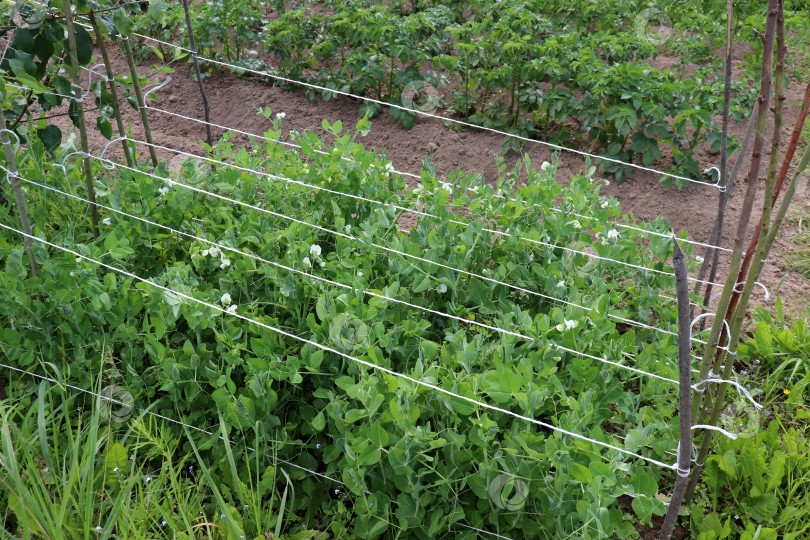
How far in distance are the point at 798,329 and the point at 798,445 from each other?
597 millimetres

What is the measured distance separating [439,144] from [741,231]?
295 centimetres

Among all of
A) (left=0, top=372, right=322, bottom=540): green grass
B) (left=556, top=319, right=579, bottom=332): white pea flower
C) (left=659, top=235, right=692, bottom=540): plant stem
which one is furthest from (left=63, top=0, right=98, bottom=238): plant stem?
(left=659, top=235, right=692, bottom=540): plant stem

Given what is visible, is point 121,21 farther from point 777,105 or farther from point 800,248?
point 800,248

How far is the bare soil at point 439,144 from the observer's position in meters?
3.78

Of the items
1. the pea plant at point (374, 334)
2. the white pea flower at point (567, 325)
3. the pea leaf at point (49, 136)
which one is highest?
the pea leaf at point (49, 136)

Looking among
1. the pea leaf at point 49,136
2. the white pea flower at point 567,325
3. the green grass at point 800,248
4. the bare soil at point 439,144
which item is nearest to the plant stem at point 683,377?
the white pea flower at point 567,325

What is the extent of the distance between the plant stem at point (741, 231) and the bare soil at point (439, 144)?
4.80 ft

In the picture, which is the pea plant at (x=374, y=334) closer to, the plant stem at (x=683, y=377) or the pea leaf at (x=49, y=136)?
the plant stem at (x=683, y=377)

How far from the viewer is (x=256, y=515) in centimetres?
187

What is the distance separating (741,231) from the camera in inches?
65.2

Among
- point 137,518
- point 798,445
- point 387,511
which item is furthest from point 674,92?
point 137,518

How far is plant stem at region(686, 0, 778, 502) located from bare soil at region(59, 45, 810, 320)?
4.80ft

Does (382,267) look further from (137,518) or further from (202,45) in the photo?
(202,45)

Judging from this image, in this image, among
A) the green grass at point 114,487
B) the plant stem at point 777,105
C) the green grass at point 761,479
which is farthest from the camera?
the green grass at point 761,479
